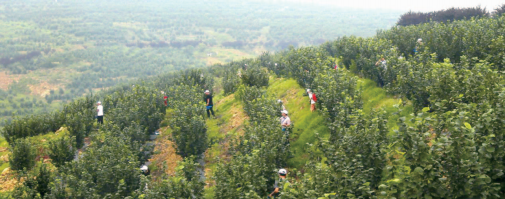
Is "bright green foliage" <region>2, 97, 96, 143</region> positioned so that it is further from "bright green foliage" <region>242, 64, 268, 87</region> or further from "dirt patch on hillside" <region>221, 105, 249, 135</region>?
"bright green foliage" <region>242, 64, 268, 87</region>

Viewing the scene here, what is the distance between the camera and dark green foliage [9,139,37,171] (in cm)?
2205

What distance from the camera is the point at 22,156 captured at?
73.2 feet

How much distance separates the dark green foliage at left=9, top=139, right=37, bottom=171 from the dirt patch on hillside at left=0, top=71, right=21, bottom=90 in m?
125

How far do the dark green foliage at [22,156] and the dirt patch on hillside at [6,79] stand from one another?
4917 inches

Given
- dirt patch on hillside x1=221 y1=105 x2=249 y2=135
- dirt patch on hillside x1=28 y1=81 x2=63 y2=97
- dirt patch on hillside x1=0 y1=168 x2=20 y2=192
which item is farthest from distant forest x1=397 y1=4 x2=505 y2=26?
dirt patch on hillside x1=28 y1=81 x2=63 y2=97

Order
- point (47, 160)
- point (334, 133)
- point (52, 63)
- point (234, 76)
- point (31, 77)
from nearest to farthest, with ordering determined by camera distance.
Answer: point (334, 133) < point (47, 160) < point (234, 76) < point (31, 77) < point (52, 63)

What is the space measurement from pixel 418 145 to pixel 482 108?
2369 millimetres

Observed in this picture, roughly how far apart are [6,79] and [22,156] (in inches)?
5341

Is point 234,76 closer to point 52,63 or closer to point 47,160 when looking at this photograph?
point 47,160

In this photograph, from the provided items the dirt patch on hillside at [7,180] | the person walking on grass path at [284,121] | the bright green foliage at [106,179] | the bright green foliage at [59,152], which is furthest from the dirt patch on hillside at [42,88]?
the person walking on grass path at [284,121]

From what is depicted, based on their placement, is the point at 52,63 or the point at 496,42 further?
the point at 52,63

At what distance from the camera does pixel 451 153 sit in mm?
8219

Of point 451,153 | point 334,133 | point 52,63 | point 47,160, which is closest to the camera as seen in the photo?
point 451,153

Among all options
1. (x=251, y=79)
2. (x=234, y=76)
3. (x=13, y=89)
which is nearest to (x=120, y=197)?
(x=251, y=79)
